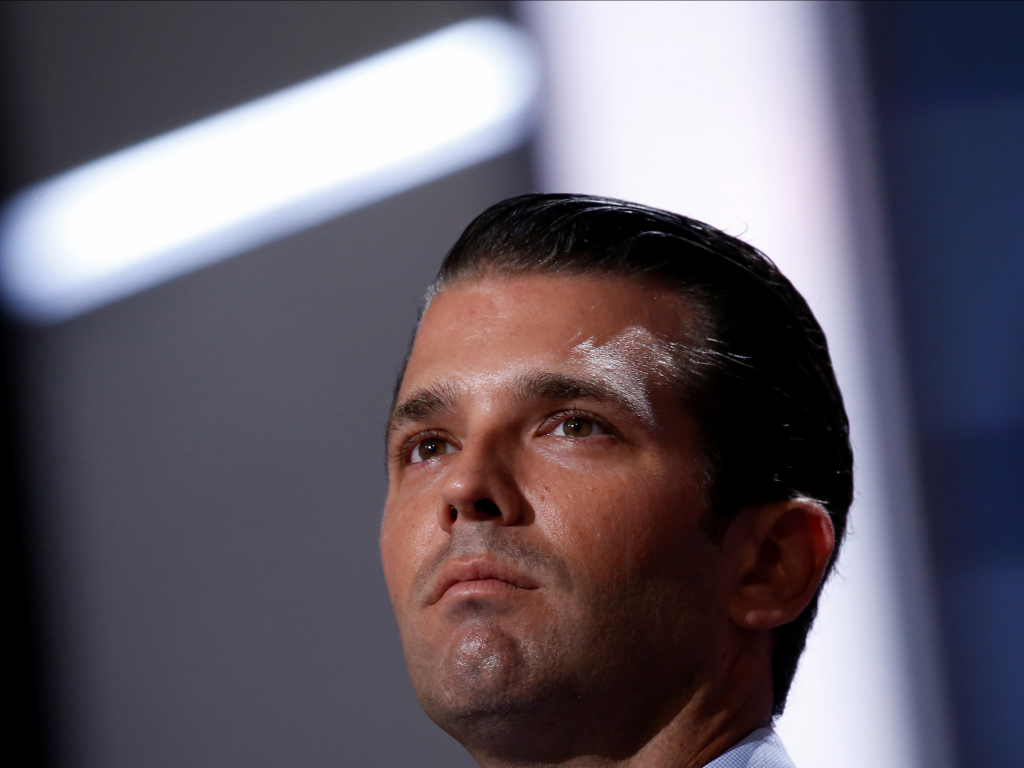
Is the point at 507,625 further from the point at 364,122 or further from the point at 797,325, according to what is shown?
the point at 364,122

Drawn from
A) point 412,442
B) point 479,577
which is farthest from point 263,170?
point 479,577

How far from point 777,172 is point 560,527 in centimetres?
91

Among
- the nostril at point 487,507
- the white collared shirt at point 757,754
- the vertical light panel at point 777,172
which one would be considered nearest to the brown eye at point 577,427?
the nostril at point 487,507

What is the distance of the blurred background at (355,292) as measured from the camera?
5.28ft

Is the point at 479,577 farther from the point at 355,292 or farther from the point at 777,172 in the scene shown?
the point at 777,172

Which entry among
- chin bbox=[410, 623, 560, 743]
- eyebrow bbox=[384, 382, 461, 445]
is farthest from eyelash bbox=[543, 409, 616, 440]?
chin bbox=[410, 623, 560, 743]

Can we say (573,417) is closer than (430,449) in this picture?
Yes

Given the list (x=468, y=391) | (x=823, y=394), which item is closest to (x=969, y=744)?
(x=823, y=394)

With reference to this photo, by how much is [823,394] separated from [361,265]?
863 mm

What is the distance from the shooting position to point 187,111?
6.00 feet

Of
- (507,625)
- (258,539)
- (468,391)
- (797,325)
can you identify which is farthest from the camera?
(258,539)

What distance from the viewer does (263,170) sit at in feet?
5.91

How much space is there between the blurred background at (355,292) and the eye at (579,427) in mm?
697

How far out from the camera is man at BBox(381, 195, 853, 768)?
1027 millimetres
